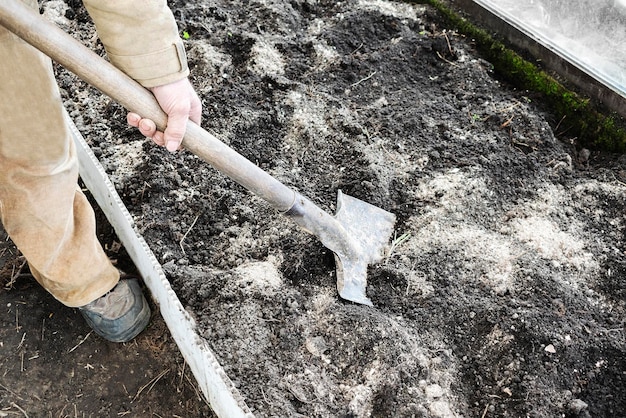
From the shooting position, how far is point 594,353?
2.29 metres

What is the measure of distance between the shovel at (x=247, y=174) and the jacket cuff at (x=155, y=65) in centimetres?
3

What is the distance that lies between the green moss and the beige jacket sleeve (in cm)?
203

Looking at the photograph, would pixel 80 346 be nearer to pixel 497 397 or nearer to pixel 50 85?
pixel 50 85

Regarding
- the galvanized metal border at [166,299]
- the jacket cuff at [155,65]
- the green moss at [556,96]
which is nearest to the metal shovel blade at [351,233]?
the galvanized metal border at [166,299]

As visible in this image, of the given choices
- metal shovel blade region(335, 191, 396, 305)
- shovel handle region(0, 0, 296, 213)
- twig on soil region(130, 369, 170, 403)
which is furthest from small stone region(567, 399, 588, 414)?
twig on soil region(130, 369, 170, 403)

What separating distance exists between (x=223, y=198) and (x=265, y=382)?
35.1 inches

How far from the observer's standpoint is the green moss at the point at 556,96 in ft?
9.79

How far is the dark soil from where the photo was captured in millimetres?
2232

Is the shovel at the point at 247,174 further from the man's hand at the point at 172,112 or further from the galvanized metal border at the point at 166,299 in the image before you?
the galvanized metal border at the point at 166,299

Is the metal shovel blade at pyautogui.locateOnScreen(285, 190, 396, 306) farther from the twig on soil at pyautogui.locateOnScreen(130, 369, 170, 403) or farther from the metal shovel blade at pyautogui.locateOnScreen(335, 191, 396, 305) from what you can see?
the twig on soil at pyautogui.locateOnScreen(130, 369, 170, 403)

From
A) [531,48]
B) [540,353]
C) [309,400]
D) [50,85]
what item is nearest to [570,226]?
[540,353]

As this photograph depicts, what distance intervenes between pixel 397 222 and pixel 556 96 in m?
1.15

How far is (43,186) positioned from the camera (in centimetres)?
211

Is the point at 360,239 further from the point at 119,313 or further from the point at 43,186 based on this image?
the point at 43,186
